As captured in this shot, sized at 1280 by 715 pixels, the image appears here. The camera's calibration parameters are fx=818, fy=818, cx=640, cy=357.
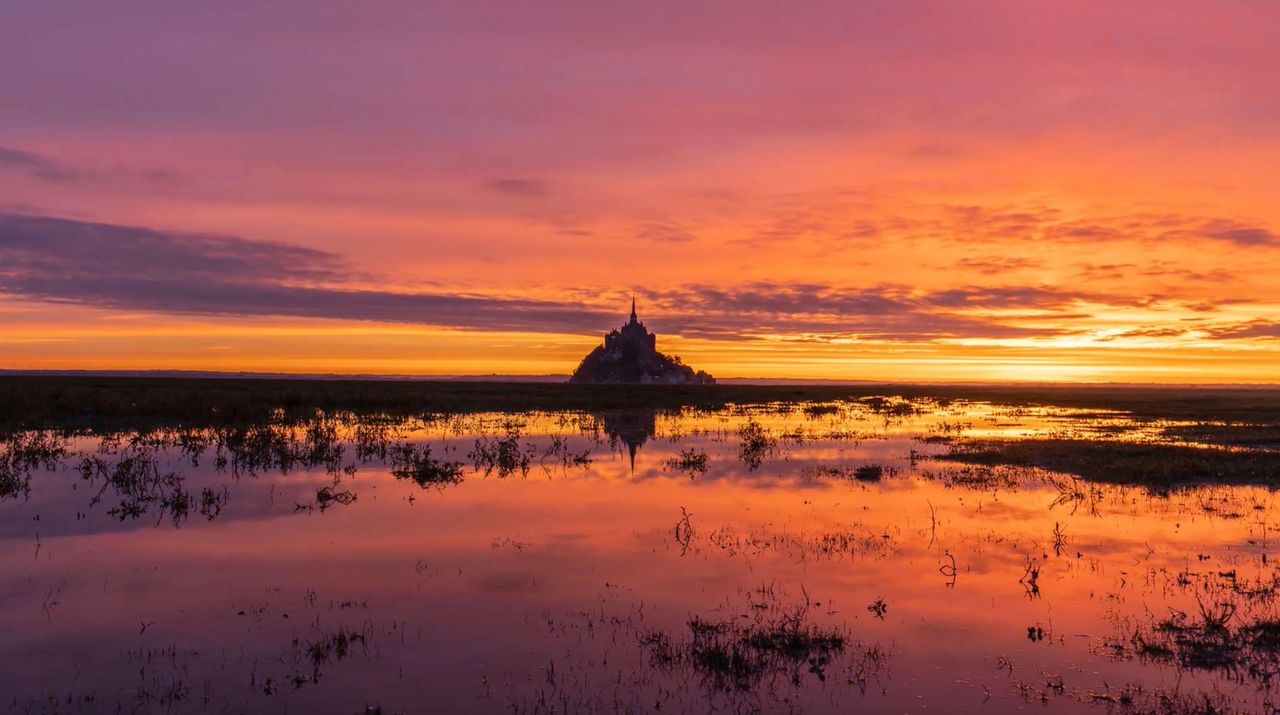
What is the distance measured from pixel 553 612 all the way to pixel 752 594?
321 centimetres

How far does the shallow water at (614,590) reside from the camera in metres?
9.32

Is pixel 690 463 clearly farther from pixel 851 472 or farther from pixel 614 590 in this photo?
pixel 614 590

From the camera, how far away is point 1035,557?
15578 millimetres

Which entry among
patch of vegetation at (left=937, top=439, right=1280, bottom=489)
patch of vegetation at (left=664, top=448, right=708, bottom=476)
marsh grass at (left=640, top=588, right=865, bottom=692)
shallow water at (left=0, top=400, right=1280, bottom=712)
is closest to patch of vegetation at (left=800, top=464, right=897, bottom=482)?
shallow water at (left=0, top=400, right=1280, bottom=712)

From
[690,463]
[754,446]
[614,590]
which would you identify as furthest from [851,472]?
[614,590]

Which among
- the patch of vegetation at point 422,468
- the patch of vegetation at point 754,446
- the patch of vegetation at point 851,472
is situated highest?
the patch of vegetation at point 754,446

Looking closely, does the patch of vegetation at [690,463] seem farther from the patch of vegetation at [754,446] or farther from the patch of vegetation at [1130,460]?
the patch of vegetation at [1130,460]

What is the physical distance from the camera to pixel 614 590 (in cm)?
1318

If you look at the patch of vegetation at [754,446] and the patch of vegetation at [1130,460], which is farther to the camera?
the patch of vegetation at [754,446]

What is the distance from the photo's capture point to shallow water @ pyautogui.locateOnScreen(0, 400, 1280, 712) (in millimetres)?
9320

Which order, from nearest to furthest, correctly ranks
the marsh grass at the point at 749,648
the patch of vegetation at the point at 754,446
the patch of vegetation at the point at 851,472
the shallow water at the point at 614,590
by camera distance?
the shallow water at the point at 614,590 → the marsh grass at the point at 749,648 → the patch of vegetation at the point at 851,472 → the patch of vegetation at the point at 754,446

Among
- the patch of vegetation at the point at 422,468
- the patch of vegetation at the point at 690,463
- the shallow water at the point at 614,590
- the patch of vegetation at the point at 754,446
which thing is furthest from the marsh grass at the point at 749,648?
the patch of vegetation at the point at 754,446

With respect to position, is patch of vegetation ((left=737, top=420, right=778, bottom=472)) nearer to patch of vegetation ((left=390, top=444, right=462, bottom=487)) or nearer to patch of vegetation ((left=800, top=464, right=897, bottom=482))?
patch of vegetation ((left=800, top=464, right=897, bottom=482))

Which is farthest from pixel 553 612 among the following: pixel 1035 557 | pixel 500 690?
pixel 1035 557
